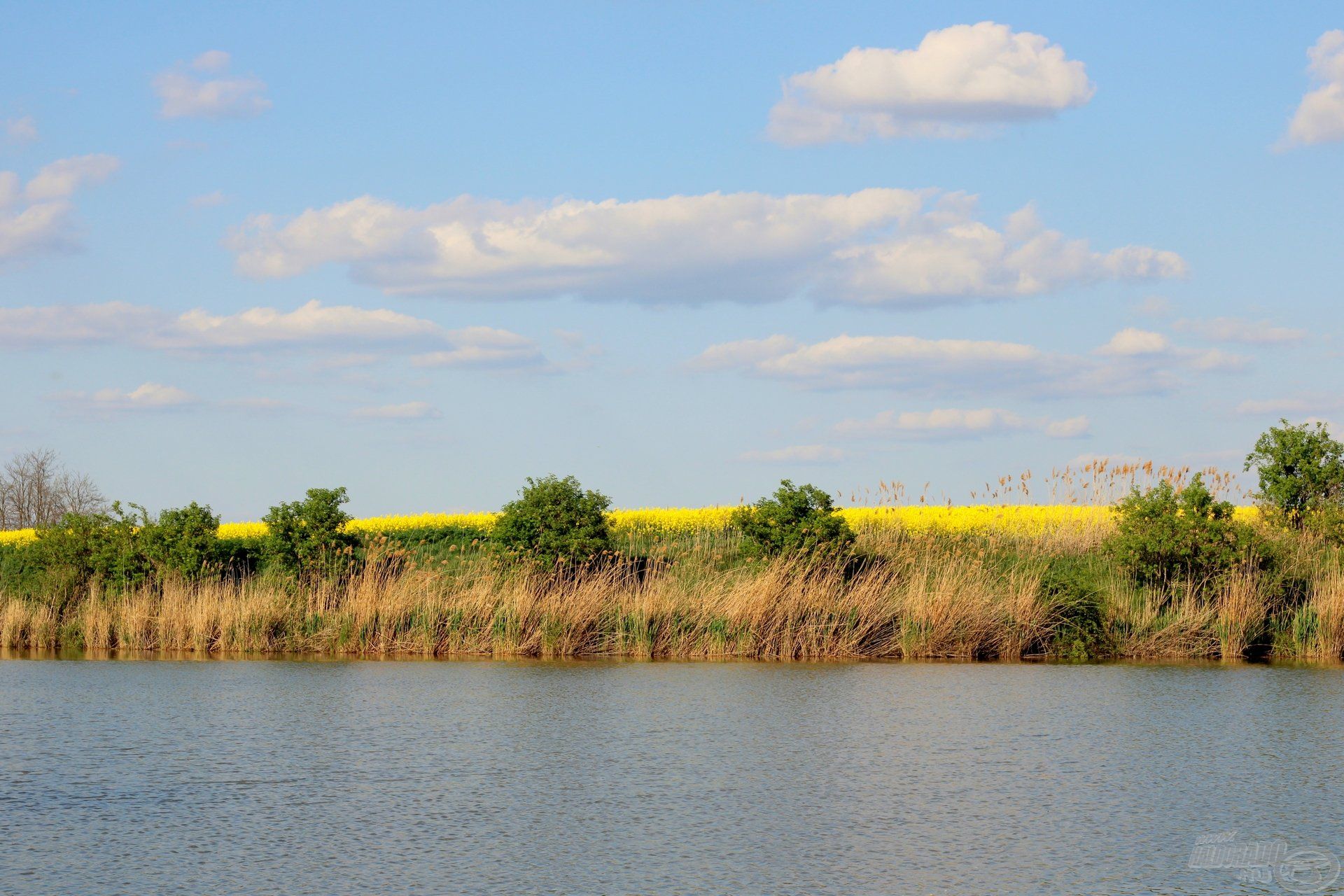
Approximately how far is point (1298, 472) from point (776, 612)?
361 inches

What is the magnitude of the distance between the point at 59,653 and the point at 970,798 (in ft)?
42.2

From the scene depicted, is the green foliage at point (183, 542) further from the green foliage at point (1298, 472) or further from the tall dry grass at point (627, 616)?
the green foliage at point (1298, 472)

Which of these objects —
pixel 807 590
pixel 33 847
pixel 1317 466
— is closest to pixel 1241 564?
pixel 1317 466

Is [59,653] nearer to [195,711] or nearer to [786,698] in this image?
[195,711]

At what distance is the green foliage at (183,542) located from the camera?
59.3ft

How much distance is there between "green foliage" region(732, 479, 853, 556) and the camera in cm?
Answer: 1650

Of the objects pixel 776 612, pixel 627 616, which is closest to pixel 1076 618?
pixel 776 612

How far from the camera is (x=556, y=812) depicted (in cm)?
600

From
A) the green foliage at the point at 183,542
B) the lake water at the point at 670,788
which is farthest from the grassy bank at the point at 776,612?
the lake water at the point at 670,788

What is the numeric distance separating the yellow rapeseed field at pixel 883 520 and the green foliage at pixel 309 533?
3.90 m

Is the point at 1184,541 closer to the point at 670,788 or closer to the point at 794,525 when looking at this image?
the point at 794,525

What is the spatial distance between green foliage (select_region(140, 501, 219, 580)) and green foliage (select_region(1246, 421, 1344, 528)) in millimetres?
15255

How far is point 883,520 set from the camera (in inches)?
859

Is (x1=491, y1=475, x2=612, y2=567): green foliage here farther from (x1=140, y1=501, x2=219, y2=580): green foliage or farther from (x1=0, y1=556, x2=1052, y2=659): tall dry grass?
(x1=140, y1=501, x2=219, y2=580): green foliage
